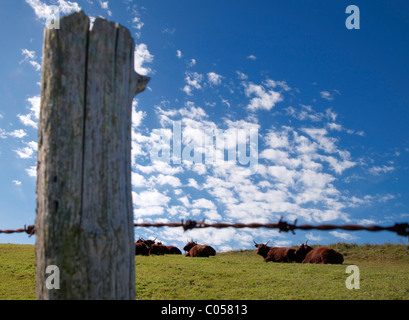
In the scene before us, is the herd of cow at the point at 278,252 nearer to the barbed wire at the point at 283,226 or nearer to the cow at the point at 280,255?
the cow at the point at 280,255

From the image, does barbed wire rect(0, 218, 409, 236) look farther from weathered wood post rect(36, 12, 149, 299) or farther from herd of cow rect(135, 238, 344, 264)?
herd of cow rect(135, 238, 344, 264)

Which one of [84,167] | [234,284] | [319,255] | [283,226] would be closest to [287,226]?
[283,226]

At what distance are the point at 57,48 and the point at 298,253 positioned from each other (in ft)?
57.6

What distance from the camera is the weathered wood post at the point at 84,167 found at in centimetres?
243

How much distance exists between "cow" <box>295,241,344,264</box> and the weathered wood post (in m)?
14.7

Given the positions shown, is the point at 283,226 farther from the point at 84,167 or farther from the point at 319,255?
the point at 319,255

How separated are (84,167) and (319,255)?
15.8 m

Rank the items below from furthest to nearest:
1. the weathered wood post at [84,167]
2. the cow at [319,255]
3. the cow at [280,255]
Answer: the cow at [280,255], the cow at [319,255], the weathered wood post at [84,167]

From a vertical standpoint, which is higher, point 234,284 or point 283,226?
point 283,226

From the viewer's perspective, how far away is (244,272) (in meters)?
9.36

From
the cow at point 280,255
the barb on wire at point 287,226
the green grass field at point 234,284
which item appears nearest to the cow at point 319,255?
the cow at point 280,255

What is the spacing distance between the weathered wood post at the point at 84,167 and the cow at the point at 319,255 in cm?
1469

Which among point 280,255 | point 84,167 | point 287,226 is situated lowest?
point 280,255

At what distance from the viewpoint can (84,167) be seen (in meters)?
2.49
